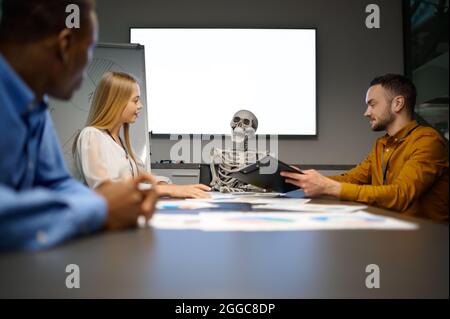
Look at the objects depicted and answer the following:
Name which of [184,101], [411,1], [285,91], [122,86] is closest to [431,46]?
[411,1]

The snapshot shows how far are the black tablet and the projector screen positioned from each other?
2.11 meters

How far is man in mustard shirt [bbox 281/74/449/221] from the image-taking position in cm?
141

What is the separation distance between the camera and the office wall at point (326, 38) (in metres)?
3.68

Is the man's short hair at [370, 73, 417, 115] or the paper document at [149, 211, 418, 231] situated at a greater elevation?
the man's short hair at [370, 73, 417, 115]

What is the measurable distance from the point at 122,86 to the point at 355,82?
2.57 meters

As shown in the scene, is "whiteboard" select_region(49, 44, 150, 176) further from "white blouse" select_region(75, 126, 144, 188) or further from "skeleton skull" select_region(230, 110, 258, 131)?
"white blouse" select_region(75, 126, 144, 188)

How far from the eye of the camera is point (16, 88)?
24.2 inches

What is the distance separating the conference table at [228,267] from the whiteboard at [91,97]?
2484 mm

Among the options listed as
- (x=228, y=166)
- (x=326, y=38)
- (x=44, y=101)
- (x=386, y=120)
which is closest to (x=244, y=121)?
(x=228, y=166)

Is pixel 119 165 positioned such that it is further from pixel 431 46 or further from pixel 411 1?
pixel 411 1

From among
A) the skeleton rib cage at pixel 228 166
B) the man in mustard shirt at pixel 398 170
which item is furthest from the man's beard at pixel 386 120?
the skeleton rib cage at pixel 228 166

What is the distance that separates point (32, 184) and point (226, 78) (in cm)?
303

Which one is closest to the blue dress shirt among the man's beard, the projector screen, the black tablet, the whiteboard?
the black tablet

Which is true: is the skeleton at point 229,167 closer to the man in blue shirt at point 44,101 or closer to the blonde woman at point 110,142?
the blonde woman at point 110,142
